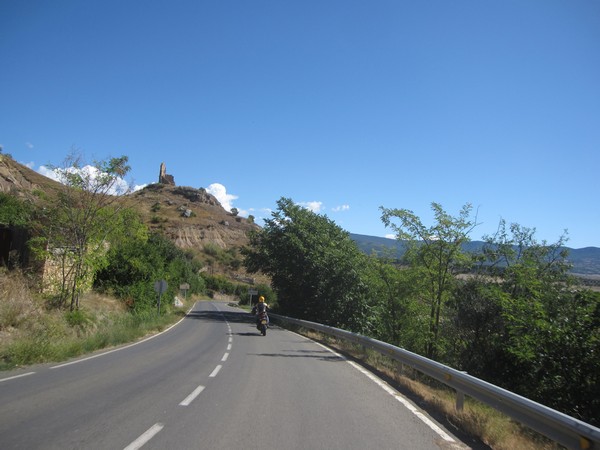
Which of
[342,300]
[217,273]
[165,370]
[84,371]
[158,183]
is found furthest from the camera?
[158,183]

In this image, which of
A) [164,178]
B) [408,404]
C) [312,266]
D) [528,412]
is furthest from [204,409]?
[164,178]

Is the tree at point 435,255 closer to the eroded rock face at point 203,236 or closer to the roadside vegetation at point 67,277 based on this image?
the roadside vegetation at point 67,277

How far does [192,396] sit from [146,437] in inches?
97.6

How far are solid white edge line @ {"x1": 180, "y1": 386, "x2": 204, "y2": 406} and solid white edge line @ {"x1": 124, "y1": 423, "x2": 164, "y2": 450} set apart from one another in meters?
1.30

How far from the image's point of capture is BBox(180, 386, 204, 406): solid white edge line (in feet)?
23.2

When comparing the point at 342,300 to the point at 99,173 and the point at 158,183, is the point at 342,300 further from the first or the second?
the point at 158,183

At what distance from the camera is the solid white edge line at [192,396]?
707 centimetres

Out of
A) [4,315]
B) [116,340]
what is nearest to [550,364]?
[116,340]

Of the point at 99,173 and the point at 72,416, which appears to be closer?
the point at 72,416

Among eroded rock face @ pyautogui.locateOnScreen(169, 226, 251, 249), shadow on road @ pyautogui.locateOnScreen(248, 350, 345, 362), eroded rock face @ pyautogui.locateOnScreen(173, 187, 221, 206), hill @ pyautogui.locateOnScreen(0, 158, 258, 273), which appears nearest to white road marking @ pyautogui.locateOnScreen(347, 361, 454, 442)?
shadow on road @ pyautogui.locateOnScreen(248, 350, 345, 362)

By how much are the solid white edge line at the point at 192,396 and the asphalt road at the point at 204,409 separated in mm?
33

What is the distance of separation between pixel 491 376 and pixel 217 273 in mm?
108227

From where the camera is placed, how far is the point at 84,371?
32.9 ft

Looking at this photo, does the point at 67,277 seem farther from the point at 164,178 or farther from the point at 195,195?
the point at 164,178
